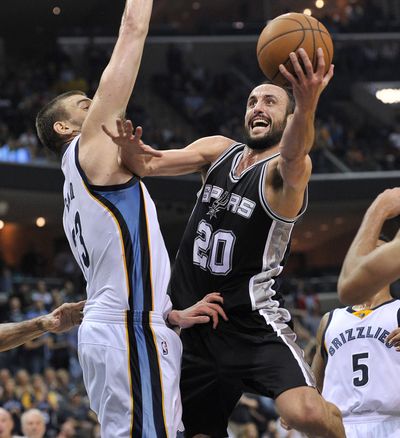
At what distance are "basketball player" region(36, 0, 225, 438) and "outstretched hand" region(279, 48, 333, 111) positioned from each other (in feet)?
2.88

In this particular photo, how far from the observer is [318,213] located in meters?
27.0

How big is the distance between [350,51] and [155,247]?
24.7m

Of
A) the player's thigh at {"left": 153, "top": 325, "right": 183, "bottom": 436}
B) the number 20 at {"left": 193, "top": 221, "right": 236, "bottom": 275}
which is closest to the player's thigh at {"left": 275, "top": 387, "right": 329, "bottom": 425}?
the player's thigh at {"left": 153, "top": 325, "right": 183, "bottom": 436}

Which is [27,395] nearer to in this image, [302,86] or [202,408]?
[202,408]

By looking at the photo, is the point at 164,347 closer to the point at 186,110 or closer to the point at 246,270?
the point at 246,270

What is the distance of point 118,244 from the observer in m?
4.69

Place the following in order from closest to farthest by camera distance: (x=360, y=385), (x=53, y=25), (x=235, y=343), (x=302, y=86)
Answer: (x=302, y=86) → (x=235, y=343) → (x=360, y=385) → (x=53, y=25)

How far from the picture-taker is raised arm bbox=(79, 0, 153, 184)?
4648 mm

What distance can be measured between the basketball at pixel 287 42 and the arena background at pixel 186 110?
10964 millimetres

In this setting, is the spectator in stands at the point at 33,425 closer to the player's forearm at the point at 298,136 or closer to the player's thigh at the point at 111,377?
the player's thigh at the point at 111,377

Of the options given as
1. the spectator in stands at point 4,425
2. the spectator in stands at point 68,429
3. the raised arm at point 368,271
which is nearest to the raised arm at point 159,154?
the raised arm at point 368,271

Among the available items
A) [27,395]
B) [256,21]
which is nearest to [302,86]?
[27,395]

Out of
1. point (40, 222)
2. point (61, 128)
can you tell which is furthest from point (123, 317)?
point (40, 222)

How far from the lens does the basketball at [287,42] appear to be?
4820 mm
